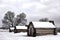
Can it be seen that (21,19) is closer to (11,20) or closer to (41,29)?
(11,20)

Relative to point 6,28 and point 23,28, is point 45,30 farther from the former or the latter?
point 6,28

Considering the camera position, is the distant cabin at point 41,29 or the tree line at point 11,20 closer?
the distant cabin at point 41,29

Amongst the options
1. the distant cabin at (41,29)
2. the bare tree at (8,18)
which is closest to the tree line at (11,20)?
the bare tree at (8,18)

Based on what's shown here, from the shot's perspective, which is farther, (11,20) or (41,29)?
(11,20)

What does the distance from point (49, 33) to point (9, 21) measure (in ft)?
211

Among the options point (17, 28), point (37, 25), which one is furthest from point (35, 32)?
point (17, 28)

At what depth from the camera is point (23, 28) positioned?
73.5 metres

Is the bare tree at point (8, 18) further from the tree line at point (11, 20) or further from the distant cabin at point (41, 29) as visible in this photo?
the distant cabin at point (41, 29)

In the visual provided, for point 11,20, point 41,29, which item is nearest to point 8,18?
point 11,20

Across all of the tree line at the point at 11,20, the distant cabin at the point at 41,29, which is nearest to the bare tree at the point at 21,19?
the tree line at the point at 11,20

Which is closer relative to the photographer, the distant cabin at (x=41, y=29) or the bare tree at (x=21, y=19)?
the distant cabin at (x=41, y=29)

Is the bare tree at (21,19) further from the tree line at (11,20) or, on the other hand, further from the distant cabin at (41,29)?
the distant cabin at (41,29)

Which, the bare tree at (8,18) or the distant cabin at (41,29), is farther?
the bare tree at (8,18)

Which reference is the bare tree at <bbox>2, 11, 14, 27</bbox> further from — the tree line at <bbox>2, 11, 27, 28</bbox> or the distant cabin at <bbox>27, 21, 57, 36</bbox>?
the distant cabin at <bbox>27, 21, 57, 36</bbox>
